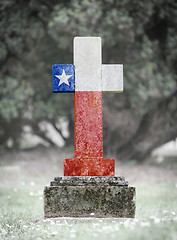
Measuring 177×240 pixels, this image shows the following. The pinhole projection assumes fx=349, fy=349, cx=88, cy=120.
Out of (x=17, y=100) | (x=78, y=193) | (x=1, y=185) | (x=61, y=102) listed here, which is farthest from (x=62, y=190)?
(x=61, y=102)

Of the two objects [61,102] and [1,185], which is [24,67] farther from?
[1,185]

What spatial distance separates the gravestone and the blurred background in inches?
186

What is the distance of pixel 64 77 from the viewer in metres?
4.92

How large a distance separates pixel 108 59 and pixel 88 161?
6302mm

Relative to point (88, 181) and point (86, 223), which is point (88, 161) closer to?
point (88, 181)

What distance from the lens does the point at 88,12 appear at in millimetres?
9320

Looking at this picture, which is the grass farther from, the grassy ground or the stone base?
the stone base

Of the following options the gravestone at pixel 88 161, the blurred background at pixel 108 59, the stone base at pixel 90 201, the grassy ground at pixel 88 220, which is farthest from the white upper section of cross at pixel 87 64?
the blurred background at pixel 108 59

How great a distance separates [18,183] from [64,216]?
468cm

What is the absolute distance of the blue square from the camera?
16.1 feet

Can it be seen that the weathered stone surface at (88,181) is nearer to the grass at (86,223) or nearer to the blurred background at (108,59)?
the grass at (86,223)

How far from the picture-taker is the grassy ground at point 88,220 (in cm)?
354

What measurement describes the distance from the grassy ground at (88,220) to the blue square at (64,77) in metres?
1.79

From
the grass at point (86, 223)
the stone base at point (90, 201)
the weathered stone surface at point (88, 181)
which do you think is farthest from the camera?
the weathered stone surface at point (88, 181)
